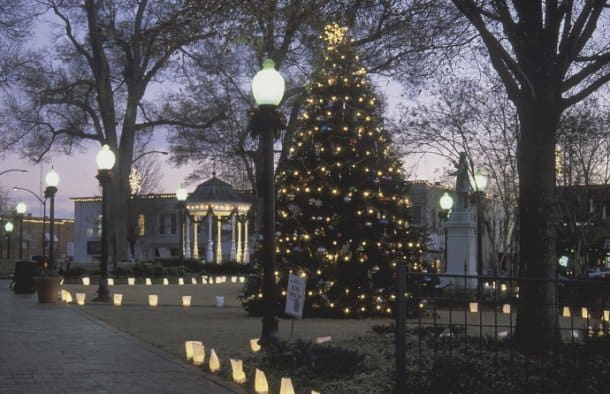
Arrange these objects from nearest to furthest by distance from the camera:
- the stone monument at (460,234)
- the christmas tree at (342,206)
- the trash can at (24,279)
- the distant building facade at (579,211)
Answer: the christmas tree at (342,206)
the trash can at (24,279)
the distant building facade at (579,211)
the stone monument at (460,234)

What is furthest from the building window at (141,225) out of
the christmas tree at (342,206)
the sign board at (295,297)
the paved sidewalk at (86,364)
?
the sign board at (295,297)

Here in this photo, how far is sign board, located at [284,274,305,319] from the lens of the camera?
9484 mm

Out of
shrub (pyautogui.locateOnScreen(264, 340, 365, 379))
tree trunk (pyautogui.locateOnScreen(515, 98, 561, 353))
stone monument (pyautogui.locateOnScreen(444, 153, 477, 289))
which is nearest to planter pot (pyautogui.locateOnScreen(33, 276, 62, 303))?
shrub (pyautogui.locateOnScreen(264, 340, 365, 379))

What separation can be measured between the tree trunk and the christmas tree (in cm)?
686

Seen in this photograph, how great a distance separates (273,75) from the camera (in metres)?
11.1

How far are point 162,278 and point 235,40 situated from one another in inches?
1022

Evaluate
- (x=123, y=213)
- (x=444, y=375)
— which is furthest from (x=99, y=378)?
Result: (x=123, y=213)

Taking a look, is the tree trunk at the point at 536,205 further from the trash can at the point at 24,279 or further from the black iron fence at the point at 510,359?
the trash can at the point at 24,279

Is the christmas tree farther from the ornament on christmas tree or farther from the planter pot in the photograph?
the planter pot

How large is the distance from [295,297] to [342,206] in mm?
8418

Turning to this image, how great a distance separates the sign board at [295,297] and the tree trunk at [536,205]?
9.33ft

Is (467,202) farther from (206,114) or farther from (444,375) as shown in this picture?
(444,375)

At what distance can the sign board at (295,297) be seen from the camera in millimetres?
9484

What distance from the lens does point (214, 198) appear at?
39.0 metres
